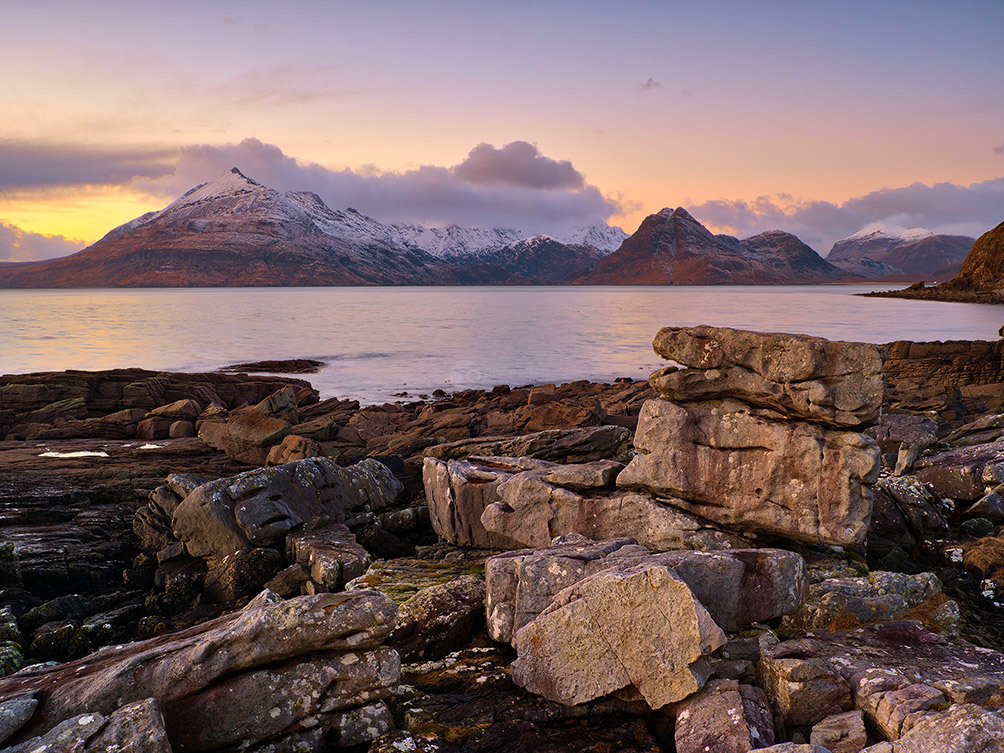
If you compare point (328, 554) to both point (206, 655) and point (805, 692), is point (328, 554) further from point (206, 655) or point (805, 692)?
point (805, 692)

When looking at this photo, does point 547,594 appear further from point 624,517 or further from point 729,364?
point 729,364

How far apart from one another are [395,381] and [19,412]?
2761cm

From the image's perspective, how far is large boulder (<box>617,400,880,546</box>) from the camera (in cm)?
1161

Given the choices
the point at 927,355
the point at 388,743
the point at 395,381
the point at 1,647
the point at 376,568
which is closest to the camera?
the point at 388,743

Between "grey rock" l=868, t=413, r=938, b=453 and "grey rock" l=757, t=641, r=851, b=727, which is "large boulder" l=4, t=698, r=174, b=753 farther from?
"grey rock" l=868, t=413, r=938, b=453

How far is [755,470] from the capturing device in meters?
12.4

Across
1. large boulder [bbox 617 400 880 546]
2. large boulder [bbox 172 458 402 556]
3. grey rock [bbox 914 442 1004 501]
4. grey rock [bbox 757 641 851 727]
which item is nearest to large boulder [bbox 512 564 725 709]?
grey rock [bbox 757 641 851 727]

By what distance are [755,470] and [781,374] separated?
1.88 m

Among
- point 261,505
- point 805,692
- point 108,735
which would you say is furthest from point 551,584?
point 261,505

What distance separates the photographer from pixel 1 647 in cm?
1084

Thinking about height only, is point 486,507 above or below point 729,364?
below

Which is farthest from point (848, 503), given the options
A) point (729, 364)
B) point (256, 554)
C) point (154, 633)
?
point (154, 633)

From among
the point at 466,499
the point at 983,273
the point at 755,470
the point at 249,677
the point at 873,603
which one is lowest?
the point at 873,603

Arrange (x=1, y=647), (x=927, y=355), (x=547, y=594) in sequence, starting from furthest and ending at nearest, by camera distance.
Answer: (x=927, y=355) → (x=1, y=647) → (x=547, y=594)
